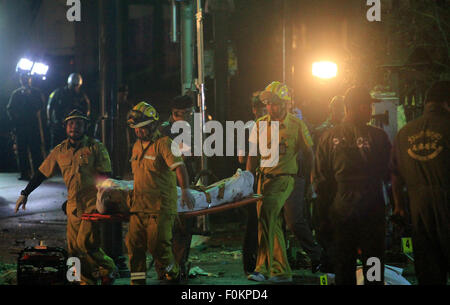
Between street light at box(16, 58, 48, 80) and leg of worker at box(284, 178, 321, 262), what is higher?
street light at box(16, 58, 48, 80)

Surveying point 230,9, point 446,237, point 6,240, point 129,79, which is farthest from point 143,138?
point 129,79

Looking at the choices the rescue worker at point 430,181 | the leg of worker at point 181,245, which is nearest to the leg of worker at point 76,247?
the leg of worker at point 181,245

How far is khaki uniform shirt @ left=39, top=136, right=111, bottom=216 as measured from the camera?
817 centimetres

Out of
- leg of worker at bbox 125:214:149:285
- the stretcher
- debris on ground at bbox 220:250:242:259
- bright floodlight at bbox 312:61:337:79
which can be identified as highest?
bright floodlight at bbox 312:61:337:79

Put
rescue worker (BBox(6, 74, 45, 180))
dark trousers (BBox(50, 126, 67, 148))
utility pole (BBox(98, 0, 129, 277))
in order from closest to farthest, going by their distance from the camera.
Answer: utility pole (BBox(98, 0, 129, 277))
rescue worker (BBox(6, 74, 45, 180))
dark trousers (BBox(50, 126, 67, 148))

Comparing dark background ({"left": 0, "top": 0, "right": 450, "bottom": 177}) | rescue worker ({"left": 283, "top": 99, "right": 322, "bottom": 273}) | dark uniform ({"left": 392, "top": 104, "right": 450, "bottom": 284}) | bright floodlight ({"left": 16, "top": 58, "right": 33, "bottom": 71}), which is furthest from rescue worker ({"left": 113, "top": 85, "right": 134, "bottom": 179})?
dark uniform ({"left": 392, "top": 104, "right": 450, "bottom": 284})

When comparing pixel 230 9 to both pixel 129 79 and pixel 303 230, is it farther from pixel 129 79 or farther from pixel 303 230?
pixel 129 79

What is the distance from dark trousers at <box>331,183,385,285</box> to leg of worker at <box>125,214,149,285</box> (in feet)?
7.37

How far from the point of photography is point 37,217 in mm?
14117

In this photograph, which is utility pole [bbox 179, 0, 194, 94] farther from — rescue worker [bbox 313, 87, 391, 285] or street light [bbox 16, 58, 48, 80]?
street light [bbox 16, 58, 48, 80]

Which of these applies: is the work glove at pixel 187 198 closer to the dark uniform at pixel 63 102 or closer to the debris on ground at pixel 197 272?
the debris on ground at pixel 197 272

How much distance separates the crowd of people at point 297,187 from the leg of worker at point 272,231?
1 cm

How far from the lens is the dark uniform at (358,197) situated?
6684mm
